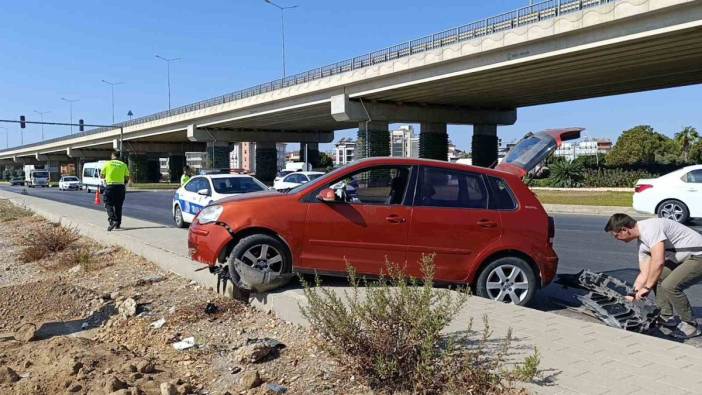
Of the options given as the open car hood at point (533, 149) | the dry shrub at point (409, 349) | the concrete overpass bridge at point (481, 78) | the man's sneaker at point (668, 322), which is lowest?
the man's sneaker at point (668, 322)

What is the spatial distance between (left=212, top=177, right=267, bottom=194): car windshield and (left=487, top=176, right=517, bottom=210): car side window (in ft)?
29.8

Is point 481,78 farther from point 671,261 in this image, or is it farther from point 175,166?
point 175,166

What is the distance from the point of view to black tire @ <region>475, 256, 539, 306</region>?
247 inches

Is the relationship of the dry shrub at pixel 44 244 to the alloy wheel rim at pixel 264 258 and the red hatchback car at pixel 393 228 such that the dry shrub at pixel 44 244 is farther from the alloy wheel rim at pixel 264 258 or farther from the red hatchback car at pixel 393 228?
the alloy wheel rim at pixel 264 258

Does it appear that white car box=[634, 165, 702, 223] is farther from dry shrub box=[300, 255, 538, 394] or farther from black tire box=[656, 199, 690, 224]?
Answer: dry shrub box=[300, 255, 538, 394]

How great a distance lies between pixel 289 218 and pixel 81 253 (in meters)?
5.84

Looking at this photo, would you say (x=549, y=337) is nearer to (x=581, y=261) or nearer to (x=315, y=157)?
(x=581, y=261)

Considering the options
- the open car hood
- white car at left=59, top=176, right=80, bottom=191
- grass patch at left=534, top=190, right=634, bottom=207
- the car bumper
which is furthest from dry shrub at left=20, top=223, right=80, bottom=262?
white car at left=59, top=176, right=80, bottom=191

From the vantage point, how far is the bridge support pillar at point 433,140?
48094 mm

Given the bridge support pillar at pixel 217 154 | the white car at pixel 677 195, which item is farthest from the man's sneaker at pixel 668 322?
the bridge support pillar at pixel 217 154

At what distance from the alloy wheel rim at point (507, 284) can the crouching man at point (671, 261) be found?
3.74ft

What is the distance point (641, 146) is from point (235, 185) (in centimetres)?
7660

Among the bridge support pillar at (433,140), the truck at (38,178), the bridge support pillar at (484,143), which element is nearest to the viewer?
the bridge support pillar at (433,140)

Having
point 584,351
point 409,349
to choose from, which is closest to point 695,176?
point 584,351
